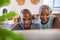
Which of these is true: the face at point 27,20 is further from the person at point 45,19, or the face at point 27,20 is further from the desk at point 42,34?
the desk at point 42,34

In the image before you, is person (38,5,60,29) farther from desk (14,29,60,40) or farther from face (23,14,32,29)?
desk (14,29,60,40)

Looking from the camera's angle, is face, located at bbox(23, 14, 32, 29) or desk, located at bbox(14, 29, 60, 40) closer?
desk, located at bbox(14, 29, 60, 40)

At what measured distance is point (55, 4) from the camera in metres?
4.87

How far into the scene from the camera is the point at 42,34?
2.44ft

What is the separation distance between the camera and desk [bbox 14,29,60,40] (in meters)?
0.74

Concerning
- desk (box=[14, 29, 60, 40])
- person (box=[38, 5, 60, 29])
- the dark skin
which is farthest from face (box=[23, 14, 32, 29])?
desk (box=[14, 29, 60, 40])

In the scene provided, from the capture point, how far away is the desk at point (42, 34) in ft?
2.42

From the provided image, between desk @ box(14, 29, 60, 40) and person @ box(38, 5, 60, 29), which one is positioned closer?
desk @ box(14, 29, 60, 40)

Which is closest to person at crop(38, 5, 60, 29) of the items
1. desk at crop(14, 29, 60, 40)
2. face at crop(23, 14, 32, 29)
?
face at crop(23, 14, 32, 29)

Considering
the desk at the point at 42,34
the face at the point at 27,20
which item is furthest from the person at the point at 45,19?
the desk at the point at 42,34

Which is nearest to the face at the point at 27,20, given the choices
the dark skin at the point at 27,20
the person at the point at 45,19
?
the dark skin at the point at 27,20

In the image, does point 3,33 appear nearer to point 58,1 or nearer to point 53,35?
point 53,35

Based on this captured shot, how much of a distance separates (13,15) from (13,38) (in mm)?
76

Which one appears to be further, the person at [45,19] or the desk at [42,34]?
the person at [45,19]
